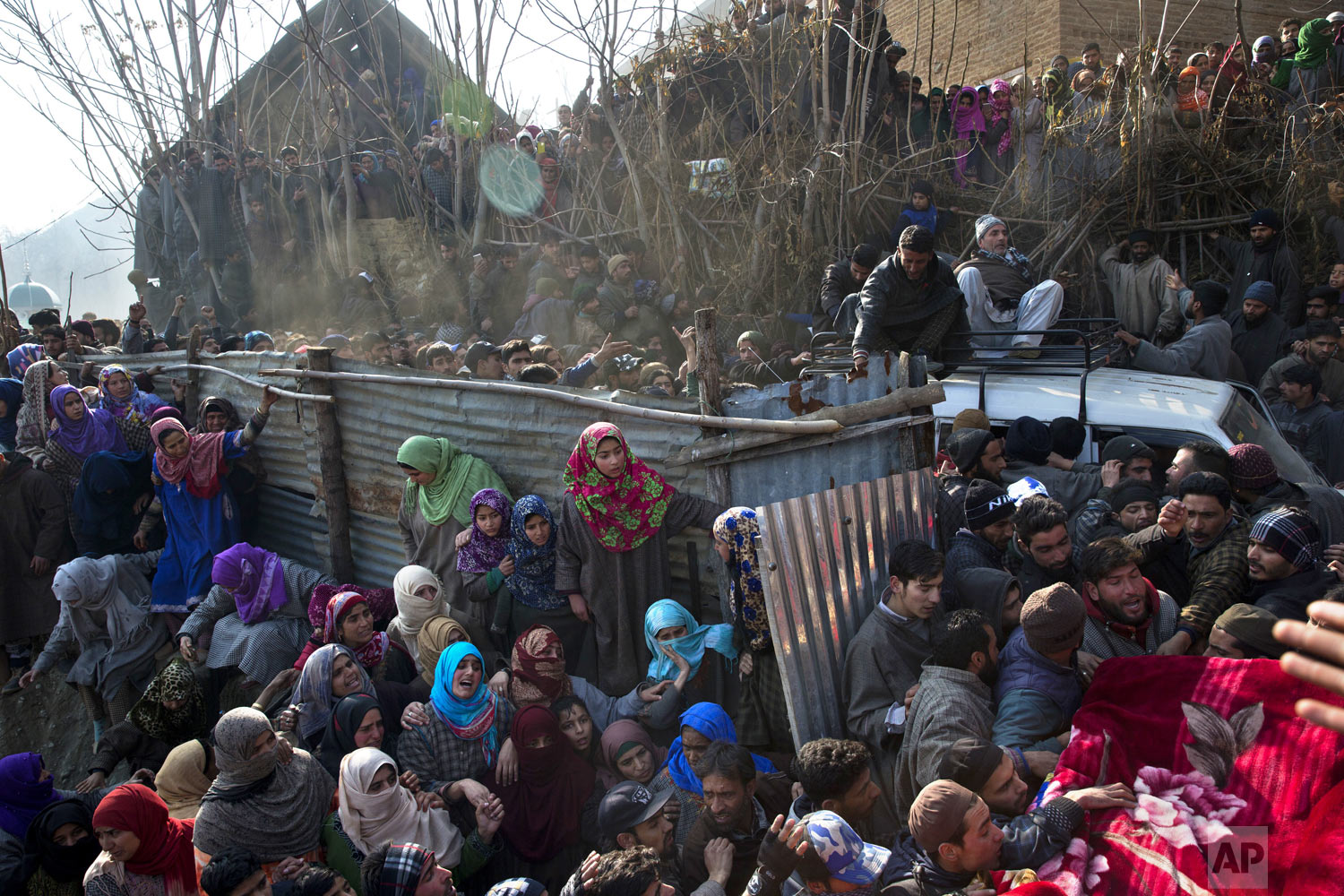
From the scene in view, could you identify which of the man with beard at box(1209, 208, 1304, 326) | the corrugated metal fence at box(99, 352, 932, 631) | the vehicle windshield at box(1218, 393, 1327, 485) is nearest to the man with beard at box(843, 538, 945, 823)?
the corrugated metal fence at box(99, 352, 932, 631)

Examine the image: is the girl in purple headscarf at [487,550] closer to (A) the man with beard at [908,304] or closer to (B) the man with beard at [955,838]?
(A) the man with beard at [908,304]

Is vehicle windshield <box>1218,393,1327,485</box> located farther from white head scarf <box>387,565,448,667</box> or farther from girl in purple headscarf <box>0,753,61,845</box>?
A: girl in purple headscarf <box>0,753,61,845</box>

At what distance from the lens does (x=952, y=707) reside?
3127mm

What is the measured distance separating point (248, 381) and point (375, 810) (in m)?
4.38

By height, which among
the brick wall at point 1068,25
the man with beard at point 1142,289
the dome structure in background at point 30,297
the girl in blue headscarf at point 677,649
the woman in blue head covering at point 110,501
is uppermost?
the brick wall at point 1068,25

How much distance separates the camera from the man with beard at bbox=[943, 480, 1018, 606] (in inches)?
154

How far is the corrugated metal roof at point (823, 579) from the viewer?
140 inches

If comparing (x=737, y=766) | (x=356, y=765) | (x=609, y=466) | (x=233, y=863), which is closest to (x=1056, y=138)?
(x=609, y=466)

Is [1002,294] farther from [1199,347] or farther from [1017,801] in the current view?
[1017,801]

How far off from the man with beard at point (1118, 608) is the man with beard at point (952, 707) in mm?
394

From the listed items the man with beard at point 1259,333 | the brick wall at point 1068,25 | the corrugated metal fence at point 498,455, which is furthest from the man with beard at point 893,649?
the brick wall at point 1068,25

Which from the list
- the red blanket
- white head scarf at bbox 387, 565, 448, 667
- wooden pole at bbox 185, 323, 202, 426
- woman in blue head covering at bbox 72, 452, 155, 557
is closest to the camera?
the red blanket

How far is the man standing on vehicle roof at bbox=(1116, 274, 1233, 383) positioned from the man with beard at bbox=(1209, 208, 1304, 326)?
1.38 meters

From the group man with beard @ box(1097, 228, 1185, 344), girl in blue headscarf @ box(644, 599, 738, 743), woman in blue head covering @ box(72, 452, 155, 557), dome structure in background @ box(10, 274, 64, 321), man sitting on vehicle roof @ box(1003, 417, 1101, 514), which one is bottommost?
girl in blue headscarf @ box(644, 599, 738, 743)
